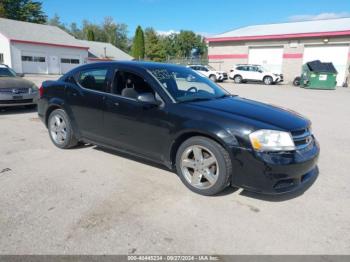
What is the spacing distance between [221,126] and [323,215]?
1485mm

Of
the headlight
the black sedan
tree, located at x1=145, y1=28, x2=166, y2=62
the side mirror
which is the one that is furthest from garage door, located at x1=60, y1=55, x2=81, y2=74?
the headlight

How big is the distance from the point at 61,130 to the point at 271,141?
12.4 feet

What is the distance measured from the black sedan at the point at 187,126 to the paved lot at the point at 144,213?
29 centimetres

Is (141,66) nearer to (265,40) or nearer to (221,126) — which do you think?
(221,126)

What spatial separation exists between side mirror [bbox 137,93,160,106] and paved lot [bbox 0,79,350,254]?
1056mm

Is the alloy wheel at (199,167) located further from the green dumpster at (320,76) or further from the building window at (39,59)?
the building window at (39,59)

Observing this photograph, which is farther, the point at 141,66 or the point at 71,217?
the point at 141,66

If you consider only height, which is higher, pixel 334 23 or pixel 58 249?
pixel 334 23

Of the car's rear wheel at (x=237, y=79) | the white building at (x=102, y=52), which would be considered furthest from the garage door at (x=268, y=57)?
the white building at (x=102, y=52)


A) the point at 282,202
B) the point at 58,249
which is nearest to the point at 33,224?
the point at 58,249

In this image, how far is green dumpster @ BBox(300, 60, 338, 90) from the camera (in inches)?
896

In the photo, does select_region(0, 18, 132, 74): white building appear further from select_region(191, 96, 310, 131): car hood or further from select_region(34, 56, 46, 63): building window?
select_region(191, 96, 310, 131): car hood

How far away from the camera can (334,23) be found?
101ft

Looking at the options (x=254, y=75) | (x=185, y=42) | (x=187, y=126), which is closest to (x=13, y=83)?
(x=187, y=126)
